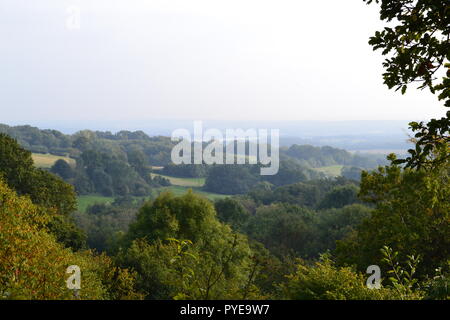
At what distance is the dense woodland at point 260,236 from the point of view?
608 centimetres

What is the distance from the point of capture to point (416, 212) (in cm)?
1617

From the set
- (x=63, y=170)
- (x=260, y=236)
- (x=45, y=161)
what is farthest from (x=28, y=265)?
(x=45, y=161)

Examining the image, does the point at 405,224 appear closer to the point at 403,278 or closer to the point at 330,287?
the point at 330,287

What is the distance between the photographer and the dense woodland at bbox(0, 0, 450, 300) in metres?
6.08

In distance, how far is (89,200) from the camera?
333 ft

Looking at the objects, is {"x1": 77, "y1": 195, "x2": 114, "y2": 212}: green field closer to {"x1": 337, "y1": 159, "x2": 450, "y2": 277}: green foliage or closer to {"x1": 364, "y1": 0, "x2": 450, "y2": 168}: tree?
{"x1": 337, "y1": 159, "x2": 450, "y2": 277}: green foliage

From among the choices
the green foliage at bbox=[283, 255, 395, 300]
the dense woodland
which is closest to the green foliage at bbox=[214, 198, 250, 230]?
the dense woodland

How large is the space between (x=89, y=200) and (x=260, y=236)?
62217 mm

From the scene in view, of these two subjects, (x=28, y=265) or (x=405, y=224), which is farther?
(x=405, y=224)

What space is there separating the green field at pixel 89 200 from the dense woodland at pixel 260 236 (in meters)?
18.6

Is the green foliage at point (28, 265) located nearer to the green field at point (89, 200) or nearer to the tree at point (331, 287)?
the tree at point (331, 287)

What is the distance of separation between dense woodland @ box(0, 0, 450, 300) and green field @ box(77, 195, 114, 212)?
61.0ft

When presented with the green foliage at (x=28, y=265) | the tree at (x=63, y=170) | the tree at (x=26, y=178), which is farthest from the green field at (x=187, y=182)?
the green foliage at (x=28, y=265)
